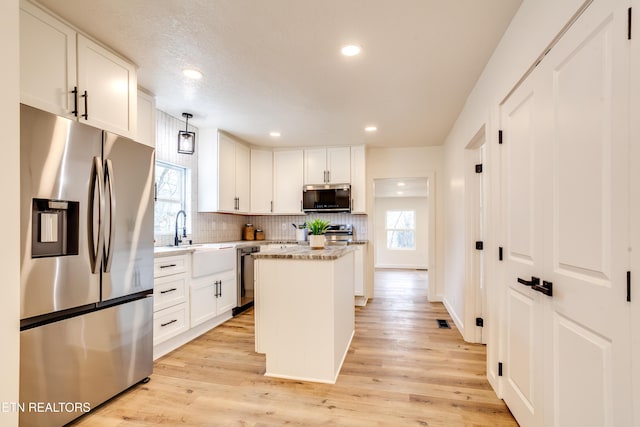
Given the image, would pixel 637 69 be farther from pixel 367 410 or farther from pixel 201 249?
pixel 201 249

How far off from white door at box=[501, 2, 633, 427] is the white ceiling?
28.4 inches

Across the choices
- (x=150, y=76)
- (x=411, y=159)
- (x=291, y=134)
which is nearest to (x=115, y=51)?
(x=150, y=76)

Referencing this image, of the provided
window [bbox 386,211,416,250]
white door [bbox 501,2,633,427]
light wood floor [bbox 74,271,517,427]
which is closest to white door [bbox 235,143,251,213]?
light wood floor [bbox 74,271,517,427]

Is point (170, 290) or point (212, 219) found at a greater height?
point (212, 219)

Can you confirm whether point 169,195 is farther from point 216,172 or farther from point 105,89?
point 105,89

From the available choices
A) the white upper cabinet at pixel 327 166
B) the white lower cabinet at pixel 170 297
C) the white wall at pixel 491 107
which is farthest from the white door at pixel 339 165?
the white lower cabinet at pixel 170 297

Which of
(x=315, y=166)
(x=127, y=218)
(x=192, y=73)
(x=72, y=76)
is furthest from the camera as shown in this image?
(x=315, y=166)

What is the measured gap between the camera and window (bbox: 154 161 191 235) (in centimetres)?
353

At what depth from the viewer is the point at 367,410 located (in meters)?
2.01

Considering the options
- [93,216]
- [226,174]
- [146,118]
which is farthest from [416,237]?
[93,216]

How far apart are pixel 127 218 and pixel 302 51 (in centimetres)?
173

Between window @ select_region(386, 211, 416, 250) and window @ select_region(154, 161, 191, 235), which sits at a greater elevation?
window @ select_region(154, 161, 191, 235)

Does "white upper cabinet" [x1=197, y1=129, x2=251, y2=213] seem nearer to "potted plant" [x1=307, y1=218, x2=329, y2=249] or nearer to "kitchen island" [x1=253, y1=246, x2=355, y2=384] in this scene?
"potted plant" [x1=307, y1=218, x2=329, y2=249]

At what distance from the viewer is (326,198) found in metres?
4.97
